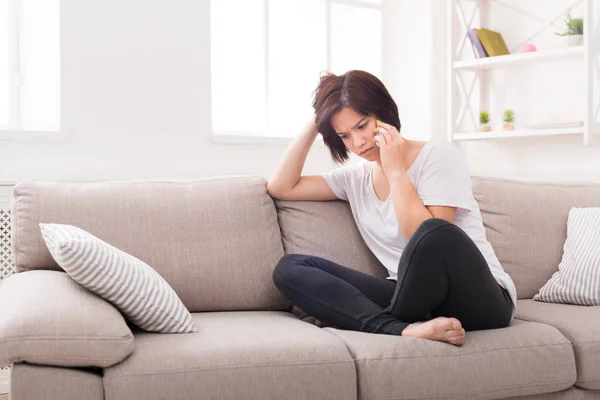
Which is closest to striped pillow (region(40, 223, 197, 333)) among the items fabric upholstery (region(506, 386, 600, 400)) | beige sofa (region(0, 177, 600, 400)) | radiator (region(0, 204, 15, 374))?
beige sofa (region(0, 177, 600, 400))

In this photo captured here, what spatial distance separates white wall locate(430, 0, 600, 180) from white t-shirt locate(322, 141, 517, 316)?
5.22ft

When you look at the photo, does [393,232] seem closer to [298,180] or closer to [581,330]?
[298,180]

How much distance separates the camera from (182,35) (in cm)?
354

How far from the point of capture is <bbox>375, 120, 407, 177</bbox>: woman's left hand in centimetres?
212

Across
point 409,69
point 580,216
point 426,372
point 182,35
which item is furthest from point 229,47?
point 426,372

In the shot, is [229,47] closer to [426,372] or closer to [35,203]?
[35,203]

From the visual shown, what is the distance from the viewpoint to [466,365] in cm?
180

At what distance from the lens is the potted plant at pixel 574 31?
3406mm

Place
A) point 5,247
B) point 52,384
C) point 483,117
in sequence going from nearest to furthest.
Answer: point 52,384 → point 5,247 → point 483,117

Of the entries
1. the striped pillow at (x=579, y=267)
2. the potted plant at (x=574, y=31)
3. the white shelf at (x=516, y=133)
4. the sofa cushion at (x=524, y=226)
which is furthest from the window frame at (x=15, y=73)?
the potted plant at (x=574, y=31)

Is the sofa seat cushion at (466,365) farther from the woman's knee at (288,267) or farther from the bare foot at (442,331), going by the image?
the woman's knee at (288,267)

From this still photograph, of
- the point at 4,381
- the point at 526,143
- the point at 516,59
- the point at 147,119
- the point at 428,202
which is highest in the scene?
the point at 516,59

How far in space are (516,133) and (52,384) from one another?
9.03 ft

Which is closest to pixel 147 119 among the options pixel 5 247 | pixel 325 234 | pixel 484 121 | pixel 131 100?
pixel 131 100
